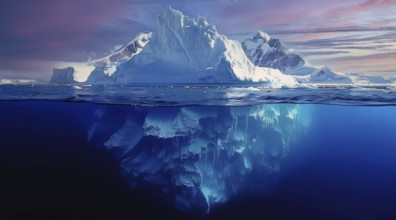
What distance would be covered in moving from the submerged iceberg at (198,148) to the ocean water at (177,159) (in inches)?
2.3

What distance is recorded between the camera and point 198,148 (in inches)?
593

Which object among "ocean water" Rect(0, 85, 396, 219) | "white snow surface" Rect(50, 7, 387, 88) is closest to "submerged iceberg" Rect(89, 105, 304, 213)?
"ocean water" Rect(0, 85, 396, 219)

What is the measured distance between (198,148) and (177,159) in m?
1.15

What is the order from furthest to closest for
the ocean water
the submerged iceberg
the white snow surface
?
1. the white snow surface
2. the submerged iceberg
3. the ocean water

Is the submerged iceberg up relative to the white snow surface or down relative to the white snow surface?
down

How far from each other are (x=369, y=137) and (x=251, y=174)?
22455 millimetres

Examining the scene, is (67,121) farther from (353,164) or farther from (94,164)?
(353,164)

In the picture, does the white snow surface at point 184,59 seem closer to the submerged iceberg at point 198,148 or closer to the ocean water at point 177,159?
the ocean water at point 177,159

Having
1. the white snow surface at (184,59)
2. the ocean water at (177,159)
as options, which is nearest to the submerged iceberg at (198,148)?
the ocean water at (177,159)

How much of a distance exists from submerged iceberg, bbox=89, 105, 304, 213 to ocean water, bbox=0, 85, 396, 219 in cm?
6

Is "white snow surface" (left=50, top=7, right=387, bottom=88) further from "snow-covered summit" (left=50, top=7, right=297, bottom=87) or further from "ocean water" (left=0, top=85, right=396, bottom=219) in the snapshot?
"ocean water" (left=0, top=85, right=396, bottom=219)

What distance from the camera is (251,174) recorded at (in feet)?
54.2

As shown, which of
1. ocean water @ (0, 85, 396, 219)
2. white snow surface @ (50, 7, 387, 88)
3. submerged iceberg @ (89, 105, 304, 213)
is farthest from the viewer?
white snow surface @ (50, 7, 387, 88)

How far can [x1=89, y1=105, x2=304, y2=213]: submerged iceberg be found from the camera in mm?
14273
